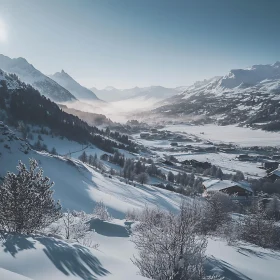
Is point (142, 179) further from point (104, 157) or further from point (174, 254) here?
point (174, 254)

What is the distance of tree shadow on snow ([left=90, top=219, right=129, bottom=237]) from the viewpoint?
87.8 ft

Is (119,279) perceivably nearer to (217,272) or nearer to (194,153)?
(217,272)

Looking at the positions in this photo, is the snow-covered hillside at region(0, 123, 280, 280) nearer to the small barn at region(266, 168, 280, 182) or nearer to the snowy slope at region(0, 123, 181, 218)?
the snowy slope at region(0, 123, 181, 218)

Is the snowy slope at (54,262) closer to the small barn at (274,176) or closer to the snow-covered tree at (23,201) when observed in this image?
the snow-covered tree at (23,201)

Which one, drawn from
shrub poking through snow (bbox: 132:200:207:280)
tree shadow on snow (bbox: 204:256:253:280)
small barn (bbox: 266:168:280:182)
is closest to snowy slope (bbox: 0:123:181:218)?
tree shadow on snow (bbox: 204:256:253:280)

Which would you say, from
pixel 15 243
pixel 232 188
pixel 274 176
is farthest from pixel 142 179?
pixel 15 243

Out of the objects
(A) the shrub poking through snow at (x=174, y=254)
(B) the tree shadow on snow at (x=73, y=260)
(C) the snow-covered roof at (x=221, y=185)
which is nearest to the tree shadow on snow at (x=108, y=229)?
(B) the tree shadow on snow at (x=73, y=260)

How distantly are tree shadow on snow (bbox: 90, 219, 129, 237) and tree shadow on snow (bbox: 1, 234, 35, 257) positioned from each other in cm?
1218

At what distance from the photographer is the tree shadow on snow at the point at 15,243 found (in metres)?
13.4

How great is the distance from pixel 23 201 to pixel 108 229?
12930 millimetres

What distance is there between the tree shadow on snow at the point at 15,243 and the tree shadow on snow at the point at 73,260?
808 mm

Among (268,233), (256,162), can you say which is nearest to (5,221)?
(268,233)

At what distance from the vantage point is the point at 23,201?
658 inches

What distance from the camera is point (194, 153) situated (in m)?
176
